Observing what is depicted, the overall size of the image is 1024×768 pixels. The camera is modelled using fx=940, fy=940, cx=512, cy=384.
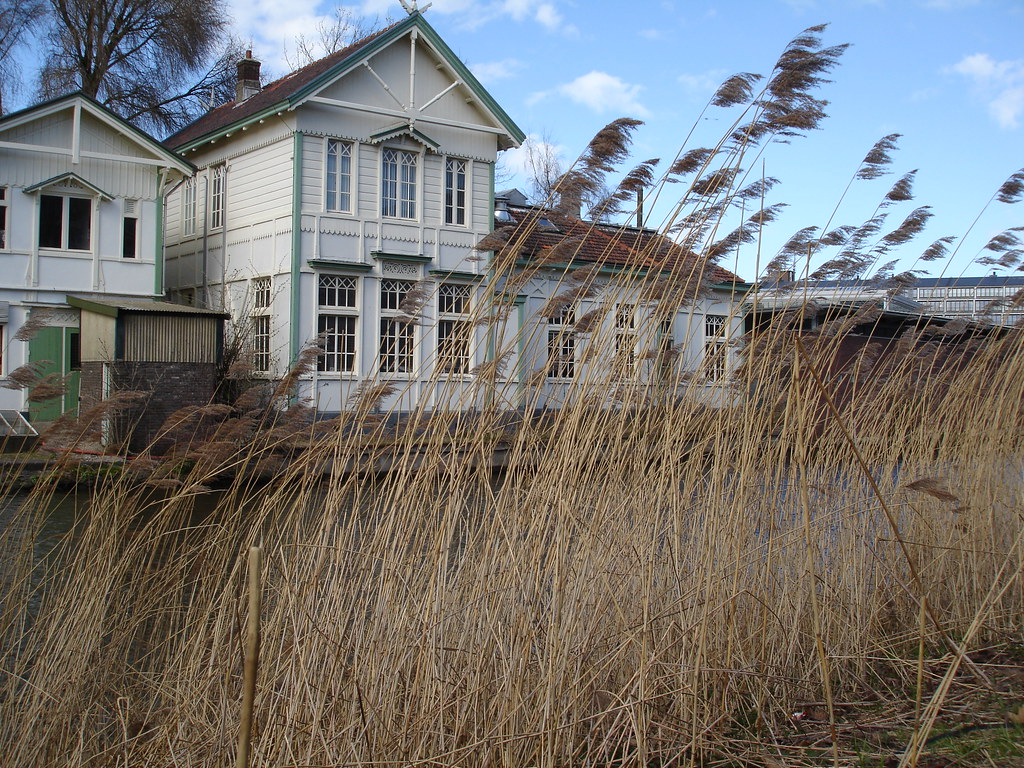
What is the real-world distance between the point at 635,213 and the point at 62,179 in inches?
631

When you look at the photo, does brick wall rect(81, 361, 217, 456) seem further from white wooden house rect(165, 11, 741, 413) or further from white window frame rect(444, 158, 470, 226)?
white window frame rect(444, 158, 470, 226)

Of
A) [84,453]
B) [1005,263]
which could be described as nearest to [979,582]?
[1005,263]

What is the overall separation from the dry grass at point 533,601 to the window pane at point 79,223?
1501 centimetres

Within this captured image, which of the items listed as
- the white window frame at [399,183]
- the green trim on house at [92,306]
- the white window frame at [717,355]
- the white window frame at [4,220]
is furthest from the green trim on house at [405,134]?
the white window frame at [717,355]

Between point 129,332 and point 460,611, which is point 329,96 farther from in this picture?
point 460,611

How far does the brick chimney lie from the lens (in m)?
22.9

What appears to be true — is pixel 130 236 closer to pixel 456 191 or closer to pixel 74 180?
pixel 74 180

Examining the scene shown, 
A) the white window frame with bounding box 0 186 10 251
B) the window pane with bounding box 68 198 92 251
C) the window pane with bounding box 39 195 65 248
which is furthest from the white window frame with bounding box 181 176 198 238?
the white window frame with bounding box 0 186 10 251

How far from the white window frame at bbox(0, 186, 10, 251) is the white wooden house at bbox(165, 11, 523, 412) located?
13.7 ft

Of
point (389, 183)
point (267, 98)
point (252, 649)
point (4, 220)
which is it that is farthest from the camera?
point (267, 98)

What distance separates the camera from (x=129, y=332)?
1470cm

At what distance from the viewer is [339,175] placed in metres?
18.2

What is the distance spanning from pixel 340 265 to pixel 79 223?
4.82 meters

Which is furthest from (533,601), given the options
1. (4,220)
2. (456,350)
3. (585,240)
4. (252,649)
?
(4,220)
